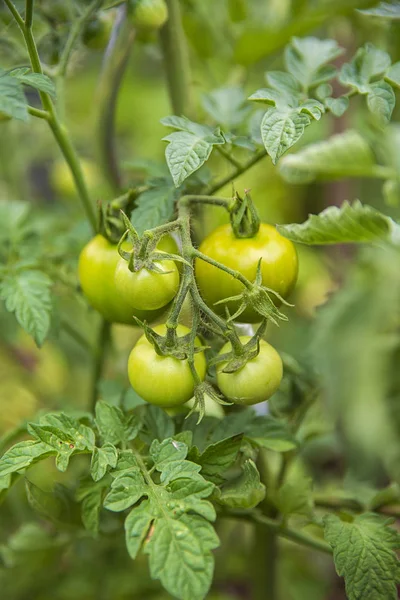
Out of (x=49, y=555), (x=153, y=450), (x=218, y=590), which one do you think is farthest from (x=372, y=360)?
(x=153, y=450)

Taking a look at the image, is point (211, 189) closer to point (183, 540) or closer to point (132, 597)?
point (183, 540)

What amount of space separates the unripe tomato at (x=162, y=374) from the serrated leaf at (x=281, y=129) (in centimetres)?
18

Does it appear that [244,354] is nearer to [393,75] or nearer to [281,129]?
[281,129]

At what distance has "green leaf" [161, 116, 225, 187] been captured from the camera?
0.56 m

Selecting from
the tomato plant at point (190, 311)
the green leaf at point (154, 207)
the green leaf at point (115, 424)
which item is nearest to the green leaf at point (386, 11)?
the tomato plant at point (190, 311)

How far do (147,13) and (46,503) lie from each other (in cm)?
57

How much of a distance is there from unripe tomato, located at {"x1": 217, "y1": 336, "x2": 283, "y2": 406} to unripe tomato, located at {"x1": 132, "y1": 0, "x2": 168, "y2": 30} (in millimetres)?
396

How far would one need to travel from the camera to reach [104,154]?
0.99m

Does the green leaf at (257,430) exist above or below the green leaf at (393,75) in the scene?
below

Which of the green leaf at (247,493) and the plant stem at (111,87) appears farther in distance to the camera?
the plant stem at (111,87)

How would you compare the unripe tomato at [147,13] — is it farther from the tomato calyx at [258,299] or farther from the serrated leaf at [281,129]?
the tomato calyx at [258,299]

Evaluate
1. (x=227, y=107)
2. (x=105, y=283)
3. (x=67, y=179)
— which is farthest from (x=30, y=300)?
(x=67, y=179)

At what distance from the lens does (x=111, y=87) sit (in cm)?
90

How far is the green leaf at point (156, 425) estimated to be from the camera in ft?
2.16
